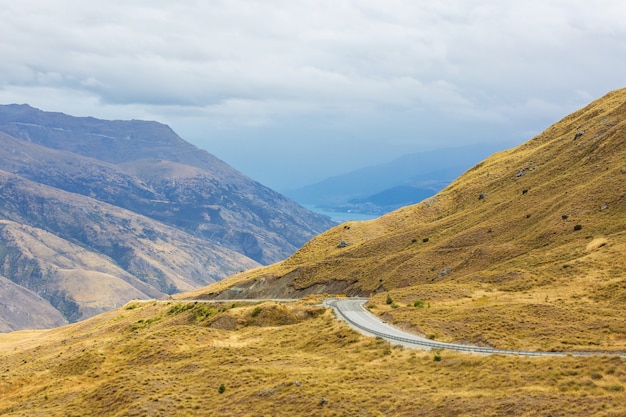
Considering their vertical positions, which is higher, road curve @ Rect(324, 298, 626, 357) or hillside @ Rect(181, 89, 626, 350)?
hillside @ Rect(181, 89, 626, 350)

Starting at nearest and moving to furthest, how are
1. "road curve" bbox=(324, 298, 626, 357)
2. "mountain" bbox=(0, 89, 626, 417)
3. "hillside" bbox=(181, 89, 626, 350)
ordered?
1. "mountain" bbox=(0, 89, 626, 417)
2. "road curve" bbox=(324, 298, 626, 357)
3. "hillside" bbox=(181, 89, 626, 350)

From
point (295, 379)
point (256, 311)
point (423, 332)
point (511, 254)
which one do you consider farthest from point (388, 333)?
point (511, 254)

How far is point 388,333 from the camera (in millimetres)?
62656

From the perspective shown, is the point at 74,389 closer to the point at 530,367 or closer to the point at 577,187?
the point at 530,367

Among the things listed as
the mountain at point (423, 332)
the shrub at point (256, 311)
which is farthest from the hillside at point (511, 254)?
the shrub at point (256, 311)

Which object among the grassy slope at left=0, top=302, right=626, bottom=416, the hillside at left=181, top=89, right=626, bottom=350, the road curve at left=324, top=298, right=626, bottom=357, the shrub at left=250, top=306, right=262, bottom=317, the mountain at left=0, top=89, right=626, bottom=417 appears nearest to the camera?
the grassy slope at left=0, top=302, right=626, bottom=416

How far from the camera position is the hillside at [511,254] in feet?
199

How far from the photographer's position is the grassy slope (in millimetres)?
39688

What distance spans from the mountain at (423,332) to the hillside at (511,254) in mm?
329

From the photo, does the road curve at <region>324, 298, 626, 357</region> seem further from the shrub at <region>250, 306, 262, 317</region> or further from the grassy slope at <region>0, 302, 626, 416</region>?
the shrub at <region>250, 306, 262, 317</region>

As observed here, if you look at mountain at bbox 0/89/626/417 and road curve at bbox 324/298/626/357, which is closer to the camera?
mountain at bbox 0/89/626/417

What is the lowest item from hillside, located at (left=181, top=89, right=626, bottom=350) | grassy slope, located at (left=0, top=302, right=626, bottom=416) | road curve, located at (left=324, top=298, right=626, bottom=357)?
grassy slope, located at (left=0, top=302, right=626, bottom=416)

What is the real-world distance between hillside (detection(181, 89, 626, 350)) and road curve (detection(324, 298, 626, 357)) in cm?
174

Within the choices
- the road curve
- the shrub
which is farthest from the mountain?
the road curve
